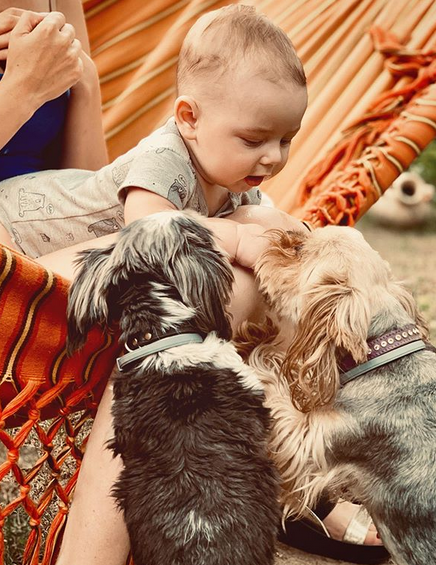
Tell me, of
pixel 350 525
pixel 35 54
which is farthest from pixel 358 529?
pixel 35 54

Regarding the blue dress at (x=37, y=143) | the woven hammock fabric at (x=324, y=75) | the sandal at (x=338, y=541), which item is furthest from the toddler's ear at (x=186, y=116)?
the sandal at (x=338, y=541)

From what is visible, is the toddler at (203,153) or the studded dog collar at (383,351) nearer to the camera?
the studded dog collar at (383,351)

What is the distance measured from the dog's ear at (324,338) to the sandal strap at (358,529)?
636mm

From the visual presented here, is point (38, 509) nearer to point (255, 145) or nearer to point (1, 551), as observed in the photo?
point (1, 551)

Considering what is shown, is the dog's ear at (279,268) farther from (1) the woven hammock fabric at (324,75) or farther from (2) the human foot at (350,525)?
(1) the woven hammock fabric at (324,75)

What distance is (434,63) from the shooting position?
278 cm

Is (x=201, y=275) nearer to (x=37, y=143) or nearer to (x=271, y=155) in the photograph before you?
(x=271, y=155)

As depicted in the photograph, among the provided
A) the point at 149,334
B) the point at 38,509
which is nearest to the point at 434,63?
the point at 149,334

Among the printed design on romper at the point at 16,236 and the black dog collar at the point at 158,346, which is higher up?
the black dog collar at the point at 158,346

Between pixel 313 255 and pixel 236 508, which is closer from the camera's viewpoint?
pixel 236 508

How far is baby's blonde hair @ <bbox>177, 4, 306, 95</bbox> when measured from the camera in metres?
1.64

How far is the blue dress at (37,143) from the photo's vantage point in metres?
1.94

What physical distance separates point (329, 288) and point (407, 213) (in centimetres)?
405

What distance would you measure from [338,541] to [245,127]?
1.10 metres
